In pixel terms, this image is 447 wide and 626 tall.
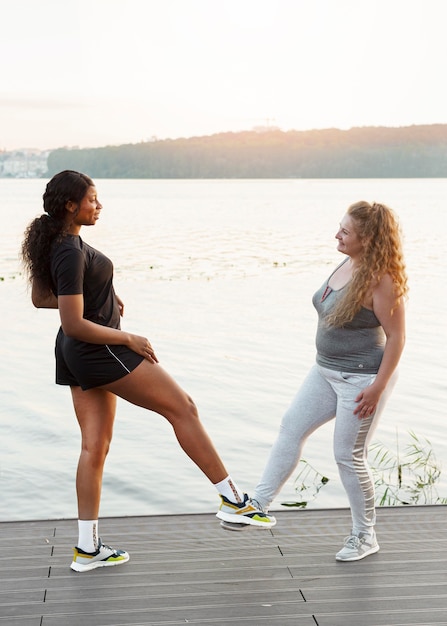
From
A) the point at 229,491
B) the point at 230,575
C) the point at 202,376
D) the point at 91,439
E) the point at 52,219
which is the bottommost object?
the point at 202,376

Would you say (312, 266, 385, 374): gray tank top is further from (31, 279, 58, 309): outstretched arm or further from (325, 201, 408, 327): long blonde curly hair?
(31, 279, 58, 309): outstretched arm

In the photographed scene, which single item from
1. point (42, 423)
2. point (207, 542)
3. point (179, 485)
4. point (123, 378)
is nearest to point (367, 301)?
point (123, 378)

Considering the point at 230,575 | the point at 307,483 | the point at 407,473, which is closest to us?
the point at 230,575

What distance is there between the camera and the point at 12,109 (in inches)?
2670

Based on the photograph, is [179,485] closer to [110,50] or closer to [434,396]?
[434,396]

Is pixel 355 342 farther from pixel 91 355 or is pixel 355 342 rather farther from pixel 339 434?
pixel 91 355

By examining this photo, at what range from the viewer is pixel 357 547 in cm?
369

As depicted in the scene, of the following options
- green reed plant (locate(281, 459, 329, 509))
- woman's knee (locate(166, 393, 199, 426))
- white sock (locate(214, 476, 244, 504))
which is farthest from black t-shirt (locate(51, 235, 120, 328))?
green reed plant (locate(281, 459, 329, 509))

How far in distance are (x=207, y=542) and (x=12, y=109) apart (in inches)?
2647

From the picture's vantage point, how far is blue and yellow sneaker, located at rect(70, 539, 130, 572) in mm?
3590

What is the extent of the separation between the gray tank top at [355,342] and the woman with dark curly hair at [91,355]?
1.88 feet

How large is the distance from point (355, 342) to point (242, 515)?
79 cm

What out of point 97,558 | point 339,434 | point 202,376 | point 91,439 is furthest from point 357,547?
point 202,376

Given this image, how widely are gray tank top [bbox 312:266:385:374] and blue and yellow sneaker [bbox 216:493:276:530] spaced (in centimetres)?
63
